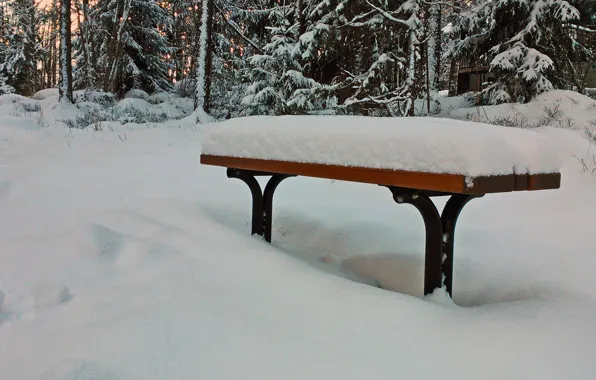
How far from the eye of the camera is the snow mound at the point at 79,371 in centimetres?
141

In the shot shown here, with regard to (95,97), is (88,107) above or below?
below

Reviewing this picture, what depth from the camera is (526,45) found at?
10.2 metres

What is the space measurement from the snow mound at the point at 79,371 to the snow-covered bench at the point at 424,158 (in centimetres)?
117

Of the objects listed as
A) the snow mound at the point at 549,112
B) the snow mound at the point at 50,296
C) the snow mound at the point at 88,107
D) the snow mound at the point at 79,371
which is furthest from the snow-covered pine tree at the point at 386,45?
the snow mound at the point at 79,371

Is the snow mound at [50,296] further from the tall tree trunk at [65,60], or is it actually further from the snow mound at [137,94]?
the snow mound at [137,94]

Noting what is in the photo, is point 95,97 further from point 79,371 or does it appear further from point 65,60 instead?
point 79,371

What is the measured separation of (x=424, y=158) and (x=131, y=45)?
16.6 m

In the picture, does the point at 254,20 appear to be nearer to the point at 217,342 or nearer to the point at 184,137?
the point at 184,137

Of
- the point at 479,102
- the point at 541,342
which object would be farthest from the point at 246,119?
the point at 479,102

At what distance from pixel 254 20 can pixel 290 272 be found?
49.1 feet

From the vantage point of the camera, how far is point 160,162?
5434 millimetres

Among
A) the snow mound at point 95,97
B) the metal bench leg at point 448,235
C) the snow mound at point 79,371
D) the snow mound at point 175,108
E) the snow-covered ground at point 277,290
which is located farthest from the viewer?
the snow mound at point 175,108

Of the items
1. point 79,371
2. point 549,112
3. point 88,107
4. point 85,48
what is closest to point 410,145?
point 79,371

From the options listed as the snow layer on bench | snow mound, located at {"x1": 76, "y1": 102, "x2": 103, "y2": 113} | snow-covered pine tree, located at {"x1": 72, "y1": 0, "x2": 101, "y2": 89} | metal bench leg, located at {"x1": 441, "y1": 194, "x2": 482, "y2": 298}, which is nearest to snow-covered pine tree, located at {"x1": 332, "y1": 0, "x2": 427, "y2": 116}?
snow mound, located at {"x1": 76, "y1": 102, "x2": 103, "y2": 113}
